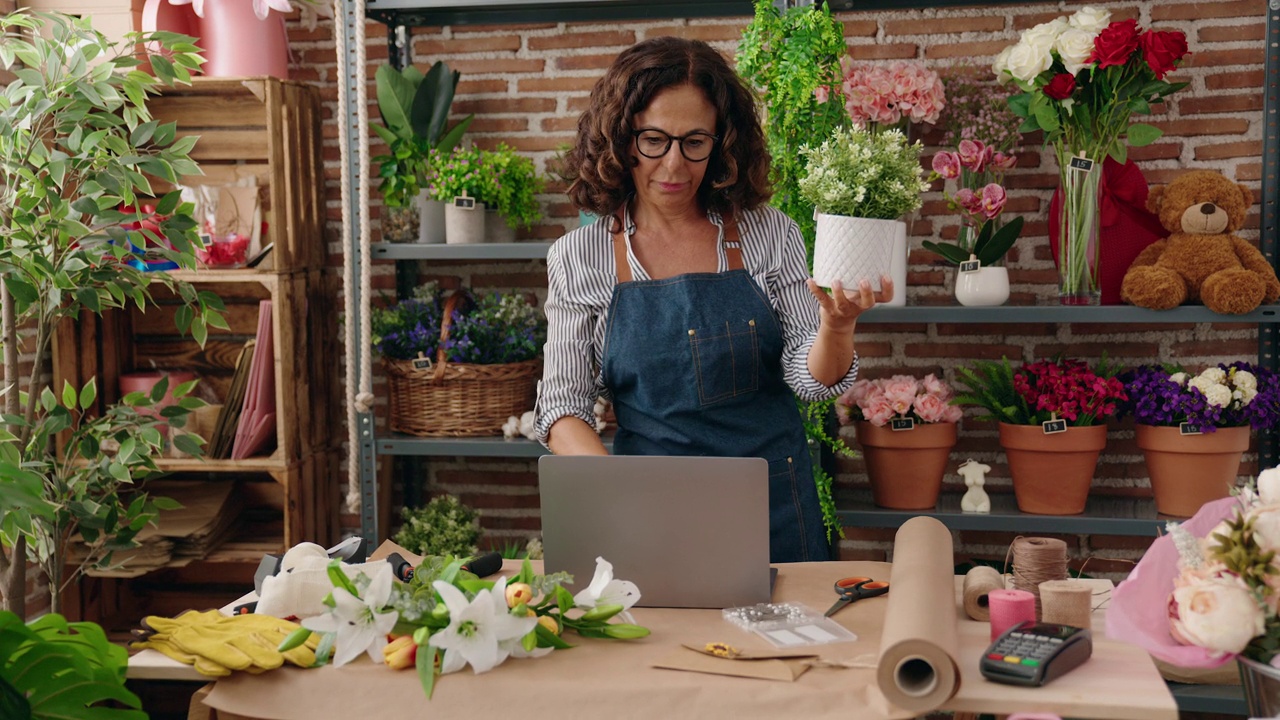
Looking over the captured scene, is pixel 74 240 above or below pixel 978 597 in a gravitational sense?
above

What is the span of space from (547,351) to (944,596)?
1.05 m

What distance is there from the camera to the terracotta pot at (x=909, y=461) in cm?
287

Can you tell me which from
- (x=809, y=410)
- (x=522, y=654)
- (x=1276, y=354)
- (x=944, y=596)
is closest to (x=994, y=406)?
(x=809, y=410)

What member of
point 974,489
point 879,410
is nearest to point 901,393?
point 879,410

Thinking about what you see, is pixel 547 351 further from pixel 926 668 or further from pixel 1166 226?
pixel 1166 226

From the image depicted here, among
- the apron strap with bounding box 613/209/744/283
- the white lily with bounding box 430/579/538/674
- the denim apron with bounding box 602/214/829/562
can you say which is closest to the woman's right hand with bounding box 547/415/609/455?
the denim apron with bounding box 602/214/829/562

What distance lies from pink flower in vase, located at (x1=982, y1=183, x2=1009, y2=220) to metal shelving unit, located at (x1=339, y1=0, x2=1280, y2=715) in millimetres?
256

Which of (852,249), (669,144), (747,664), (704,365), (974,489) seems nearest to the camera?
(747,664)

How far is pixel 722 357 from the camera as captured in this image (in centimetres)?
215

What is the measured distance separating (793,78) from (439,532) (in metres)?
1.57

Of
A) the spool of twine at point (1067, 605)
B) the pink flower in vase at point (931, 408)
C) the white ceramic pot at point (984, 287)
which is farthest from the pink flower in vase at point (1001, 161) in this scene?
the spool of twine at point (1067, 605)

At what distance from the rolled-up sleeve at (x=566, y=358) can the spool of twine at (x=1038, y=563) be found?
34.5 inches

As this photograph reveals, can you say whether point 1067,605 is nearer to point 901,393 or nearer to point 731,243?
point 731,243

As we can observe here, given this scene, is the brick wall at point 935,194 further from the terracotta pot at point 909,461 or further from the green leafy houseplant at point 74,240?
the green leafy houseplant at point 74,240
